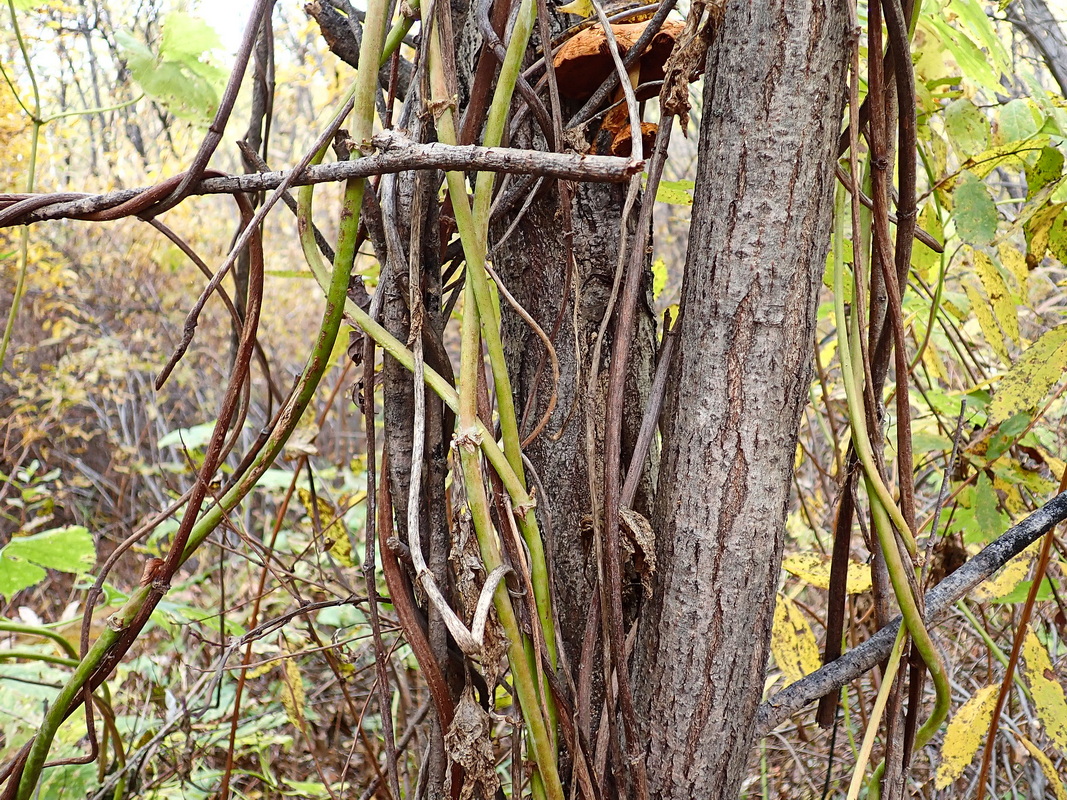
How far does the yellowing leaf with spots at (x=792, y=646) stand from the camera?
78cm

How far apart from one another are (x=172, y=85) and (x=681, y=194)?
60 cm

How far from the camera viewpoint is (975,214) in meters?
0.70

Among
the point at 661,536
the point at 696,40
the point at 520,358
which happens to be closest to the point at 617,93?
the point at 696,40

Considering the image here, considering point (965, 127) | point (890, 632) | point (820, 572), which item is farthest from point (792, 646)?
point (965, 127)

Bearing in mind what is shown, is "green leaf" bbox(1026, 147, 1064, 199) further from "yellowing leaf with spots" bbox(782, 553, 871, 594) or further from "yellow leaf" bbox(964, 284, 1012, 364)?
"yellowing leaf with spots" bbox(782, 553, 871, 594)

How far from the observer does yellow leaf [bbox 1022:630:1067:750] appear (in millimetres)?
741

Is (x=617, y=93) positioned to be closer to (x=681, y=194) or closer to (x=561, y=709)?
(x=681, y=194)

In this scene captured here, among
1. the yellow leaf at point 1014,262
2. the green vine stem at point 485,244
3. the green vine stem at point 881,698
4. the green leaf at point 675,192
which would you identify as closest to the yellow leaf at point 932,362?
the yellow leaf at point 1014,262

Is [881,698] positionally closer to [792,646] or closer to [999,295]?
[792,646]

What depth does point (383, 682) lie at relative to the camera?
60 centimetres

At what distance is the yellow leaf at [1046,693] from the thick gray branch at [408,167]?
27.5 inches

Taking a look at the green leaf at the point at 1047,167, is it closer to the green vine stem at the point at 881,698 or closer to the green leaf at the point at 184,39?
the green vine stem at the point at 881,698

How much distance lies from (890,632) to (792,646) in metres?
0.24

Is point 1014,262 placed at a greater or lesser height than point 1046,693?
greater
